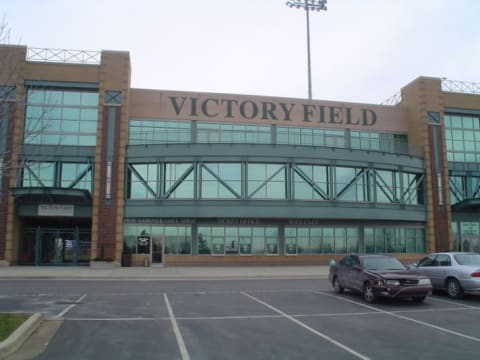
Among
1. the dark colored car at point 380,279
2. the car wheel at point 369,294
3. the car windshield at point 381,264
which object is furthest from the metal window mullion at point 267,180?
the car wheel at point 369,294

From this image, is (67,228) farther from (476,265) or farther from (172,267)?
(476,265)

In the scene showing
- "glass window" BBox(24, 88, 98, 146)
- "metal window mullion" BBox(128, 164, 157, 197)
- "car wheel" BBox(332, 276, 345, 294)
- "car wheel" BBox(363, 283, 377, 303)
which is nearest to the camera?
"car wheel" BBox(363, 283, 377, 303)

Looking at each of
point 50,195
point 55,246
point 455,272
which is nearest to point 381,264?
point 455,272

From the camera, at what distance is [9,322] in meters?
9.02

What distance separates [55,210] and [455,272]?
26178mm

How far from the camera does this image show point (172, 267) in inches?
1232

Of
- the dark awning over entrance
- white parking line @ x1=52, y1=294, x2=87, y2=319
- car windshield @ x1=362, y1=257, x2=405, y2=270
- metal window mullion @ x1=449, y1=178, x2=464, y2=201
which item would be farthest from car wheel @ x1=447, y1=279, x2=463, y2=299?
metal window mullion @ x1=449, y1=178, x2=464, y2=201

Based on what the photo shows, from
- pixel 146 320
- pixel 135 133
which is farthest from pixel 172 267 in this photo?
pixel 146 320

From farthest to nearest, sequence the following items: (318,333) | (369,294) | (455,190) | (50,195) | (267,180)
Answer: (455,190) < (267,180) < (50,195) < (369,294) < (318,333)

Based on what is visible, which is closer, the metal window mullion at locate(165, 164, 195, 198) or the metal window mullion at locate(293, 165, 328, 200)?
the metal window mullion at locate(165, 164, 195, 198)

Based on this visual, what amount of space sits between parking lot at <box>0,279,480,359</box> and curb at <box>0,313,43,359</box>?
1.67ft

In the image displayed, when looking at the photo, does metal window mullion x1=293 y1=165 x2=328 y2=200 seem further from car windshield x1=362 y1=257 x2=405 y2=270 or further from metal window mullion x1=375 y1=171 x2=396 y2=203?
car windshield x1=362 y1=257 x2=405 y2=270

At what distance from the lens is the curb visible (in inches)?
289

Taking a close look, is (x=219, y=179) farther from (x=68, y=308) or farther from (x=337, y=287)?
(x=68, y=308)
